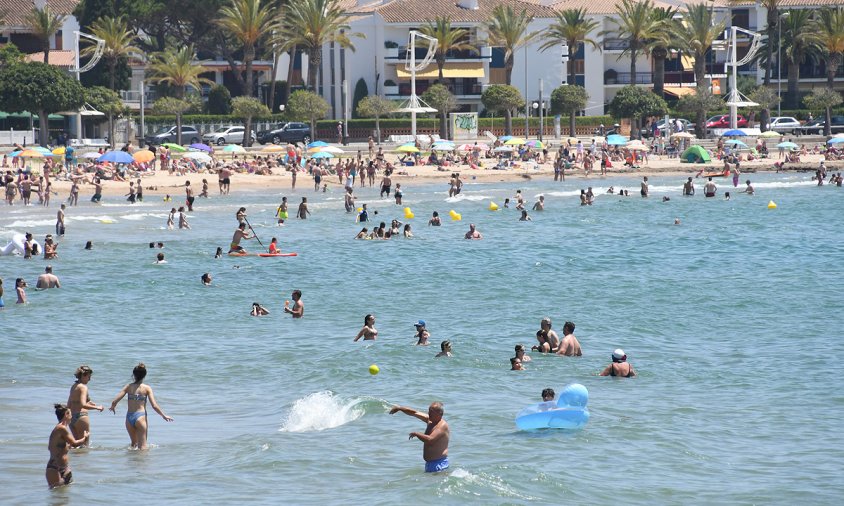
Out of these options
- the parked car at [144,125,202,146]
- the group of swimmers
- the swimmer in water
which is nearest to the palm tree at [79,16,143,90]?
the parked car at [144,125,202,146]

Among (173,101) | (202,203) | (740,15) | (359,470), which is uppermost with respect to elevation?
(740,15)

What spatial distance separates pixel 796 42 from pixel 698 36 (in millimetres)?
9328

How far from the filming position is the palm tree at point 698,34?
7194cm

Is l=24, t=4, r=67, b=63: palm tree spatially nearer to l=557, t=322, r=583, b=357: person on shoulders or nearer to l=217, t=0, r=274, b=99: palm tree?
l=217, t=0, r=274, b=99: palm tree

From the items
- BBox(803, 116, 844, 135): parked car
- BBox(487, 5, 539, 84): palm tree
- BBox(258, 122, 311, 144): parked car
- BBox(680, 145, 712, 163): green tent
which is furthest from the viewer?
BBox(487, 5, 539, 84): palm tree

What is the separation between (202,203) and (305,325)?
80.6ft

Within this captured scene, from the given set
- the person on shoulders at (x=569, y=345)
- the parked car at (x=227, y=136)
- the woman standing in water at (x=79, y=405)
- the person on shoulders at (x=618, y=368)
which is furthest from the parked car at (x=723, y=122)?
the woman standing in water at (x=79, y=405)

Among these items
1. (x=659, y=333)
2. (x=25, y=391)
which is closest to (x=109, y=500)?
(x=25, y=391)

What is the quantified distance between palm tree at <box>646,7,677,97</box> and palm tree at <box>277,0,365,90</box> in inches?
742

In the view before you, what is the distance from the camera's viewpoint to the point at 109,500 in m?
13.5

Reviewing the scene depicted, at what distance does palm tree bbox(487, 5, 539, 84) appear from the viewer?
74812 mm

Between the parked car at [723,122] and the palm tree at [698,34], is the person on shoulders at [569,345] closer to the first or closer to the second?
the palm tree at [698,34]

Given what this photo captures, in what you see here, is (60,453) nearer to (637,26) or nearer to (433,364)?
(433,364)

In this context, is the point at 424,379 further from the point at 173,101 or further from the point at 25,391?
the point at 173,101
